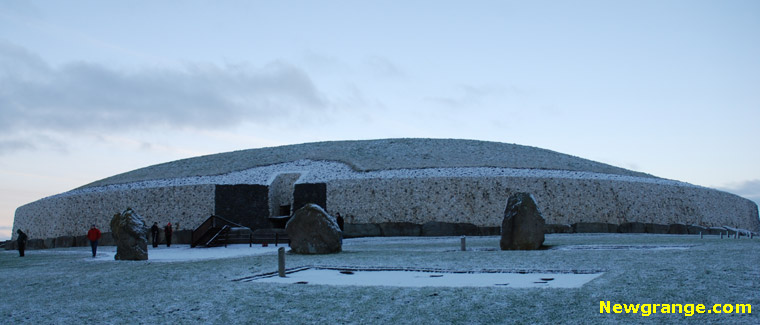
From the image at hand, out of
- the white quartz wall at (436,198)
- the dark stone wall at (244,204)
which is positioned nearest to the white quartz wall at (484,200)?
the white quartz wall at (436,198)

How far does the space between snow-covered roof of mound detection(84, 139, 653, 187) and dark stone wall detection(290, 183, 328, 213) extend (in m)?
3.43

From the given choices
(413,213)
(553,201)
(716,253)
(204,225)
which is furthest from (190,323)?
(553,201)

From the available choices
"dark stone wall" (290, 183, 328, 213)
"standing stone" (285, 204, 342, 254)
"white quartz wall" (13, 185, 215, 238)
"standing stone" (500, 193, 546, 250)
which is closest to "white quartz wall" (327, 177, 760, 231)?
"dark stone wall" (290, 183, 328, 213)

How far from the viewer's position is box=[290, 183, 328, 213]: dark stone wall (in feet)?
101

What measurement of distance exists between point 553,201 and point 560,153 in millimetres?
14326

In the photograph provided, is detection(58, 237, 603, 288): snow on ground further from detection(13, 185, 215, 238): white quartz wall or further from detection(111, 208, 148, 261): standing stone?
detection(13, 185, 215, 238): white quartz wall

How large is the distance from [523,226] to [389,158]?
19.8 m

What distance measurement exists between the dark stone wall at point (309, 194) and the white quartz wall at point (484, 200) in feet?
1.04

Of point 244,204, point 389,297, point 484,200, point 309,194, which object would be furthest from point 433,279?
point 244,204

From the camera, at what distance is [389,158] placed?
37.0 meters

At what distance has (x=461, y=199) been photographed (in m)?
29.7

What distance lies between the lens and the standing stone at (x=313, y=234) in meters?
17.2

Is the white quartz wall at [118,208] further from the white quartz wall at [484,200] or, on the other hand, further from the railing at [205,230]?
the white quartz wall at [484,200]

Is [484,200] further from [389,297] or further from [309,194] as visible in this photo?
[389,297]
